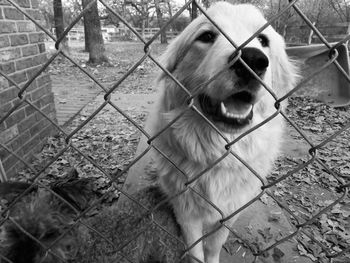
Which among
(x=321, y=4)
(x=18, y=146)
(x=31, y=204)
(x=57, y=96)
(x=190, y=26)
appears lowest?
(x=57, y=96)

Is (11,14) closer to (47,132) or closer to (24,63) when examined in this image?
(24,63)

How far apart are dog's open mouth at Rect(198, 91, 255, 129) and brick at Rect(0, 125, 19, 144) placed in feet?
6.66

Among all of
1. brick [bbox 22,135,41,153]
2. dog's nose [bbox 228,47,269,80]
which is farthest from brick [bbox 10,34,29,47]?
dog's nose [bbox 228,47,269,80]

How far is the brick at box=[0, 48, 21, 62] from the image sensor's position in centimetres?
241

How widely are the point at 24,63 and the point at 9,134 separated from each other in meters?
0.80

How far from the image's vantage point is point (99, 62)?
1015 centimetres

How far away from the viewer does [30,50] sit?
Result: 9.65 feet

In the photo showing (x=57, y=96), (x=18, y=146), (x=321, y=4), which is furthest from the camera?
(x=321, y=4)

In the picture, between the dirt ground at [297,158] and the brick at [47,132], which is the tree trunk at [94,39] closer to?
the dirt ground at [297,158]

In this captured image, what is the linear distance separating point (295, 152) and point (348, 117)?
7.01ft

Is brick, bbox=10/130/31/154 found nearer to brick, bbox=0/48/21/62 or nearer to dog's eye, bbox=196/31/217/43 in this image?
brick, bbox=0/48/21/62

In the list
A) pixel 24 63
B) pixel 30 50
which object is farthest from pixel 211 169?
pixel 30 50

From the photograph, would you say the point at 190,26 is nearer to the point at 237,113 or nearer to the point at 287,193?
the point at 237,113

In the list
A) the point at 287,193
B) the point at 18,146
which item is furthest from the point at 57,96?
the point at 287,193
